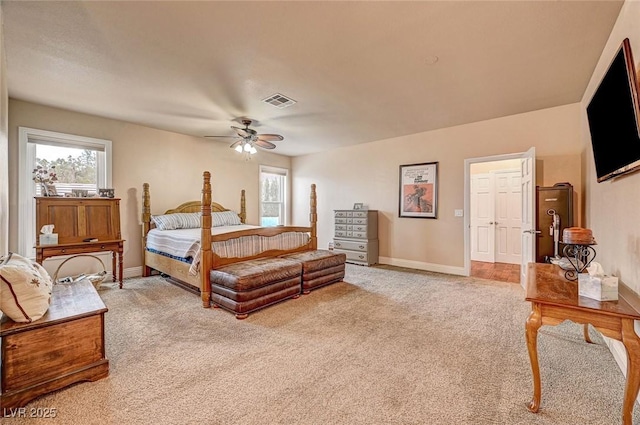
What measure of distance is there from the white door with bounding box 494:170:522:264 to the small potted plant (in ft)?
26.5

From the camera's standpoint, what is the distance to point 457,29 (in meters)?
2.33

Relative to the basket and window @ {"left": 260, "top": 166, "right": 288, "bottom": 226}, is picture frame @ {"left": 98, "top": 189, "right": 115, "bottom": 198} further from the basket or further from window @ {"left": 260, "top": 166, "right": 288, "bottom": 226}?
window @ {"left": 260, "top": 166, "right": 288, "bottom": 226}

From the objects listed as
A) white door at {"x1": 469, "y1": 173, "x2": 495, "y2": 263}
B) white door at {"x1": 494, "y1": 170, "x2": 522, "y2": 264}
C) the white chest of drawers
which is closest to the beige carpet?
the white chest of drawers

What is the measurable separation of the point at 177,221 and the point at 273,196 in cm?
290

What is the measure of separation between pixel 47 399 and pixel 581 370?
3.64 metres

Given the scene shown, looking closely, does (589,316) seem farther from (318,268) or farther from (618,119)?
(318,268)

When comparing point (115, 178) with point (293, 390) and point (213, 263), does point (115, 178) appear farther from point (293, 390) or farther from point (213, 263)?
point (293, 390)

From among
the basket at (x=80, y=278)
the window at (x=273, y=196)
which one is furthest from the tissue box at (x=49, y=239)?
the window at (x=273, y=196)

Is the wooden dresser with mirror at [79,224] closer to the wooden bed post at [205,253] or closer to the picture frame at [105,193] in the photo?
the picture frame at [105,193]

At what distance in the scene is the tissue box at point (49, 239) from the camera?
3.59 m

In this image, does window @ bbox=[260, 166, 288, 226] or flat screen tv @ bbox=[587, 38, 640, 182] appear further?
window @ bbox=[260, 166, 288, 226]

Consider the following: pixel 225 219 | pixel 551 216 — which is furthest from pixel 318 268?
pixel 551 216

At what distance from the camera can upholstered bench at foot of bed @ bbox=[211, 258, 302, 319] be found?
10.1 ft

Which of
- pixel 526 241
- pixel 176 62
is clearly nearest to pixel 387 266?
pixel 526 241
